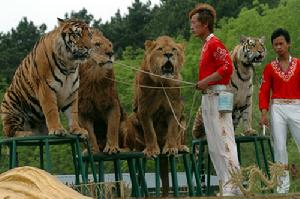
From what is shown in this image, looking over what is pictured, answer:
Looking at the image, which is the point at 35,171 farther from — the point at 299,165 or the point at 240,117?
the point at 299,165

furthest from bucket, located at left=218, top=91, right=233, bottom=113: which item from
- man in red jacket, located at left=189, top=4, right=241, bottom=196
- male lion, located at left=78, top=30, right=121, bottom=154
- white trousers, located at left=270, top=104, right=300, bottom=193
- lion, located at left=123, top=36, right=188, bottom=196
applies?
male lion, located at left=78, top=30, right=121, bottom=154

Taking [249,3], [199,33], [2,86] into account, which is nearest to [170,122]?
[199,33]

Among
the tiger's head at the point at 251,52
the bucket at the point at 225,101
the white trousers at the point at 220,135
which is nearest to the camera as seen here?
the bucket at the point at 225,101

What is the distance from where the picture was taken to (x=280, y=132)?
752 cm

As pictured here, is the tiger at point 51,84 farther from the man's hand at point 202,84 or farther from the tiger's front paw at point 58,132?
the man's hand at point 202,84

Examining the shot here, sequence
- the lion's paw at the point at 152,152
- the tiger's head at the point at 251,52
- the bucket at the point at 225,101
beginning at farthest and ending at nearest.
Result: the tiger's head at the point at 251,52 → the lion's paw at the point at 152,152 → the bucket at the point at 225,101

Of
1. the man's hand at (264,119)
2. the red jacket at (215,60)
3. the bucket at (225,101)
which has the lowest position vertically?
the man's hand at (264,119)

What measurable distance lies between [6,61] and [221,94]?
1448 inches

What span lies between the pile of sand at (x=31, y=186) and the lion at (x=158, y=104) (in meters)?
6.98

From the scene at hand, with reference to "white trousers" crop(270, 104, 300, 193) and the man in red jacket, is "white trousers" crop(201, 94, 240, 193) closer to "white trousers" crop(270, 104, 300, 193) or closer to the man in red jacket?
the man in red jacket

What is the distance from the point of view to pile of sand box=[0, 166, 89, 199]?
3.87 ft

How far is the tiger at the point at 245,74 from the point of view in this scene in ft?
29.3

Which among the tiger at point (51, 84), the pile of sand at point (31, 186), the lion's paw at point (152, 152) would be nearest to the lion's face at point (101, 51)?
the tiger at point (51, 84)

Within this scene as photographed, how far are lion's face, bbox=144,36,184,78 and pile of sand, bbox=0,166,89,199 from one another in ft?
23.0
